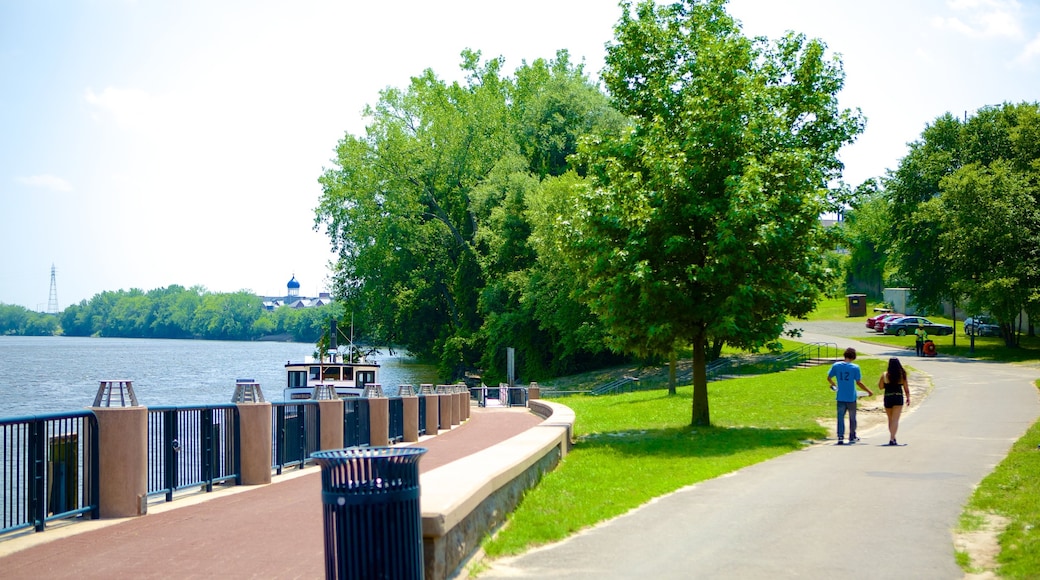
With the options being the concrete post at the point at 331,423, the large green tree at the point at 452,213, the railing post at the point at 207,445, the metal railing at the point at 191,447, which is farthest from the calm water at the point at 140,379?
the railing post at the point at 207,445

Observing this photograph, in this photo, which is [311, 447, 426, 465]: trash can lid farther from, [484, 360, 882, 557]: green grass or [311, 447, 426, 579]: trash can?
[484, 360, 882, 557]: green grass

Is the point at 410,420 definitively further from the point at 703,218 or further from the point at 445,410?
the point at 703,218

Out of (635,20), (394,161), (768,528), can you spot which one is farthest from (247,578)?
(394,161)

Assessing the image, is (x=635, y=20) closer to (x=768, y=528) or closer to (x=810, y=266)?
(x=810, y=266)

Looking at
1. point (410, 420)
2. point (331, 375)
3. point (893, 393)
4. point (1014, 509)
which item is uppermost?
point (893, 393)

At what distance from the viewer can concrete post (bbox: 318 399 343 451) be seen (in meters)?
17.4

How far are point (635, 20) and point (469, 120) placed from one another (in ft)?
139

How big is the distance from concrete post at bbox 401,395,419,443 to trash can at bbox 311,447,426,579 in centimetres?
1777

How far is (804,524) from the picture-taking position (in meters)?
9.95

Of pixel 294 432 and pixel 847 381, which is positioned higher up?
pixel 847 381

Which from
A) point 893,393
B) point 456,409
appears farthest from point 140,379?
point 893,393

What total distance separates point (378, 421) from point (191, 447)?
28.6 feet

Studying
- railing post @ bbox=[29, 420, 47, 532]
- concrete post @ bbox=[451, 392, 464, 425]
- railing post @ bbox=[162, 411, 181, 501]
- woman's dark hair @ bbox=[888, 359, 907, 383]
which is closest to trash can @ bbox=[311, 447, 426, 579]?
railing post @ bbox=[29, 420, 47, 532]

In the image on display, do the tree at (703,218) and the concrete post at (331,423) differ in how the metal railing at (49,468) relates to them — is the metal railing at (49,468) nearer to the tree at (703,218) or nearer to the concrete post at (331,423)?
the concrete post at (331,423)
